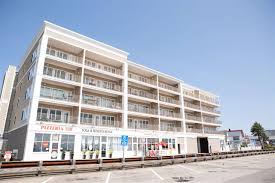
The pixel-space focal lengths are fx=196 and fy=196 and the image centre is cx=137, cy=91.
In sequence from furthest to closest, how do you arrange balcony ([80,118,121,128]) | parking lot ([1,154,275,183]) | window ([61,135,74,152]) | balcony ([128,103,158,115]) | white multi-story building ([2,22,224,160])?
balcony ([128,103,158,115]) < balcony ([80,118,121,128]) < window ([61,135,74,152]) < white multi-story building ([2,22,224,160]) < parking lot ([1,154,275,183])

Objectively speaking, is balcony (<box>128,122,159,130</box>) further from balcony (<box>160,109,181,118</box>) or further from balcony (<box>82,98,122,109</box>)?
balcony (<box>160,109,181,118</box>)

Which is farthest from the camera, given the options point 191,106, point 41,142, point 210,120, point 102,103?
point 210,120

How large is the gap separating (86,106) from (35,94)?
676 centimetres

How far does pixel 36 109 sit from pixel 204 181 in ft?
66.7

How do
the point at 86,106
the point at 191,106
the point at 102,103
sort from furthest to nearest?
1. the point at 191,106
2. the point at 102,103
3. the point at 86,106

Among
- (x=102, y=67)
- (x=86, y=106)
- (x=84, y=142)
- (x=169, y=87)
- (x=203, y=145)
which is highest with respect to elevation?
(x=102, y=67)

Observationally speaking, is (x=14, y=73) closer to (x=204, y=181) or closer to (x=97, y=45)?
A: (x=97, y=45)

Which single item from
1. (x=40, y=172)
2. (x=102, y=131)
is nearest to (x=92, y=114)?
(x=102, y=131)

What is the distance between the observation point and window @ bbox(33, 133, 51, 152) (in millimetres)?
22516

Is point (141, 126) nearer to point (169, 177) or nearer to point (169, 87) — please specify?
point (169, 87)

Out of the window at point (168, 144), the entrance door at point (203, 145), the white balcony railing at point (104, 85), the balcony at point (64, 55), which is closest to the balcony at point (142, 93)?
the white balcony railing at point (104, 85)

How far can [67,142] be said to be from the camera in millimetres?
25016

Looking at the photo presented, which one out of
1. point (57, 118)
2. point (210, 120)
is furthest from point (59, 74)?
point (210, 120)

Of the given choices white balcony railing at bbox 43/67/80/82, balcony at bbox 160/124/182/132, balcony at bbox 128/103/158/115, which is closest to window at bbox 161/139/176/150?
balcony at bbox 160/124/182/132
